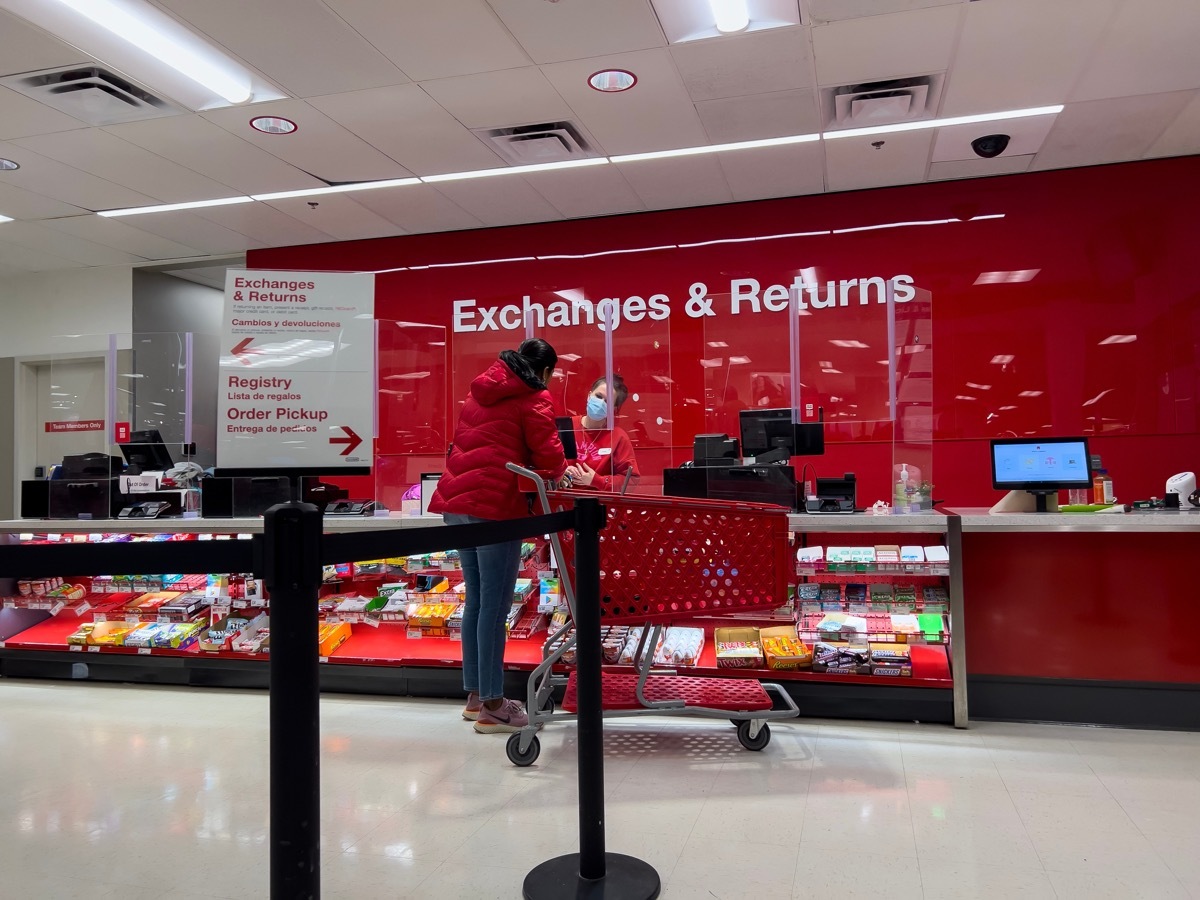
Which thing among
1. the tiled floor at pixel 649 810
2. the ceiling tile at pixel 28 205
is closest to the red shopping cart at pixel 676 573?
the tiled floor at pixel 649 810

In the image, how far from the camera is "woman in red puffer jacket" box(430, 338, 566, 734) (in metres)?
3.55

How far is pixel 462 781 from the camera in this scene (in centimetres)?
311

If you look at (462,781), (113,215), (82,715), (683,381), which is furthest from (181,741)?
(113,215)

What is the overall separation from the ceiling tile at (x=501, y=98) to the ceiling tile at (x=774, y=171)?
4.75 feet

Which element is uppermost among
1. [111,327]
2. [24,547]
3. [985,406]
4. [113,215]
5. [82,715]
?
[113,215]

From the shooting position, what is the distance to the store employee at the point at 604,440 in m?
4.55

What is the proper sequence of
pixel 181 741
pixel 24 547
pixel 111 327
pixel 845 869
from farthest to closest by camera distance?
pixel 111 327 < pixel 181 741 < pixel 845 869 < pixel 24 547

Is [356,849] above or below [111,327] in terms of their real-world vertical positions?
below

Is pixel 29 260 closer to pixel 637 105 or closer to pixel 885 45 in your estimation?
pixel 637 105

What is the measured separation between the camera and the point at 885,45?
4434 millimetres

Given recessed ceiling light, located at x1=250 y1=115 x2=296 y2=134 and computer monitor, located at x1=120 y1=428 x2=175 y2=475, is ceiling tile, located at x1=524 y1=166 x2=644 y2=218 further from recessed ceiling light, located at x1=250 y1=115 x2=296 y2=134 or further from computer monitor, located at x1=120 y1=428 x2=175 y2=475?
computer monitor, located at x1=120 y1=428 x2=175 y2=475

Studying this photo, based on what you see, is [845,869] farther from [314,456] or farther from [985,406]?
[985,406]

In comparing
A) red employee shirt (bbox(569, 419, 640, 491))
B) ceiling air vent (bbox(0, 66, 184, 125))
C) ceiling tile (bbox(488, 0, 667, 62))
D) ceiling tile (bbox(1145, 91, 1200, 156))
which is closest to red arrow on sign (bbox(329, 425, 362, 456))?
red employee shirt (bbox(569, 419, 640, 491))

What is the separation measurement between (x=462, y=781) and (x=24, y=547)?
7.56 feet
